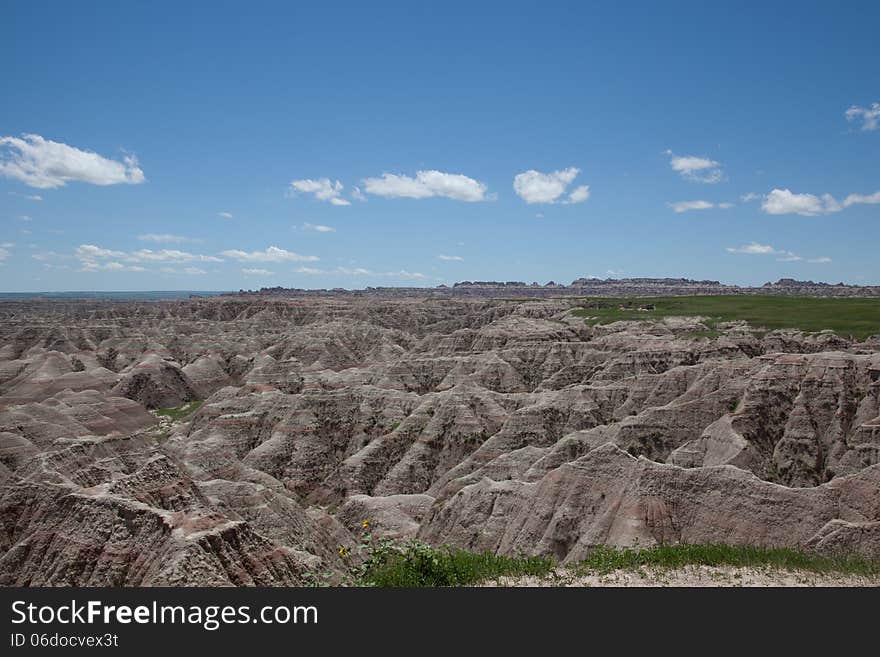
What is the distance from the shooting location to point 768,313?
113m

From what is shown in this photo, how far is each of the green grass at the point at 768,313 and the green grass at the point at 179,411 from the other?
2916 inches

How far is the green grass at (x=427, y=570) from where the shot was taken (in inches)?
585

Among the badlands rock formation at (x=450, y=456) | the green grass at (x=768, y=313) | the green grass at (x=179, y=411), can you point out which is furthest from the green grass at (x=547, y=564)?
the green grass at (x=768, y=313)

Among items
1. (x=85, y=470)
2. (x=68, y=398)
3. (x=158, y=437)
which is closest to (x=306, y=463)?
(x=158, y=437)

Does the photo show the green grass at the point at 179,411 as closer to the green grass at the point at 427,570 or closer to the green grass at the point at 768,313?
the green grass at the point at 427,570

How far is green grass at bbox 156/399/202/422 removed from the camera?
8362cm

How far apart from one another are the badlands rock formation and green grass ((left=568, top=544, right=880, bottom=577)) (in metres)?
8.31

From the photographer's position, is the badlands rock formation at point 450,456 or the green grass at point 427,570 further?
the badlands rock formation at point 450,456

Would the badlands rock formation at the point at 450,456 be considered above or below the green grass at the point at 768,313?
below

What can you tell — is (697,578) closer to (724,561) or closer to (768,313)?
(724,561)

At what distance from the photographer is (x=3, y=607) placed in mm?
11102

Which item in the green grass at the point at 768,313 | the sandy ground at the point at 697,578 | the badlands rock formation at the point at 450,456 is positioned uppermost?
the green grass at the point at 768,313

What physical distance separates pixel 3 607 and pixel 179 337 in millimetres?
125881

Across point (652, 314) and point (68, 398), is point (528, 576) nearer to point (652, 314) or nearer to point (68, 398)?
point (68, 398)
